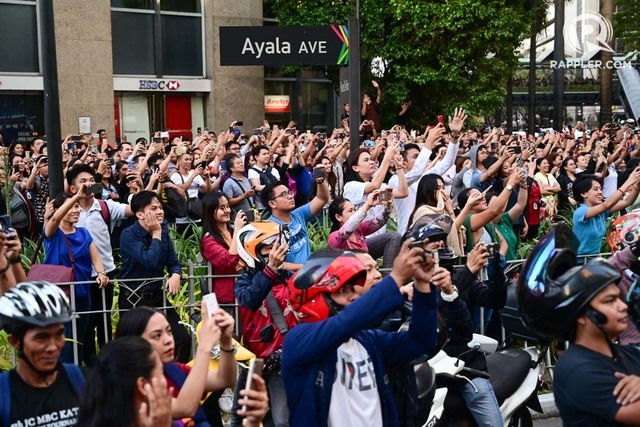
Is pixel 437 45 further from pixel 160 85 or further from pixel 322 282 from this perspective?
pixel 322 282

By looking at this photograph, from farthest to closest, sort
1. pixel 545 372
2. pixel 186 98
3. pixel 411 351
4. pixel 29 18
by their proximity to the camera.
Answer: pixel 186 98 < pixel 29 18 < pixel 545 372 < pixel 411 351

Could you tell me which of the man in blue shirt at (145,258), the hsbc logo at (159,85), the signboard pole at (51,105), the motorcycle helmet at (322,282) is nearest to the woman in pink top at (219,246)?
the man in blue shirt at (145,258)

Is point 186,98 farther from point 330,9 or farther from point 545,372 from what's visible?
point 545,372

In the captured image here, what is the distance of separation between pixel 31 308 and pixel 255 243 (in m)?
2.13

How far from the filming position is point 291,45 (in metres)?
12.0

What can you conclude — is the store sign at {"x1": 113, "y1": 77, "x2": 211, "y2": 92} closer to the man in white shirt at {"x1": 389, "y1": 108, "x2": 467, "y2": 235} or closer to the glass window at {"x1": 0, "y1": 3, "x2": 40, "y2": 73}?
the glass window at {"x1": 0, "y1": 3, "x2": 40, "y2": 73}

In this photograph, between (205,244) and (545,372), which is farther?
(545,372)

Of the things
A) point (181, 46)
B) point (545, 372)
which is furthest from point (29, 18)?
point (545, 372)

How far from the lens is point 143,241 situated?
7.70 metres

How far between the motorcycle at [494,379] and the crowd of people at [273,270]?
12cm

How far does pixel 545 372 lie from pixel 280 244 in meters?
3.87

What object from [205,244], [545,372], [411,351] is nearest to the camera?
[411,351]

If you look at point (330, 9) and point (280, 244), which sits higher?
point (330, 9)

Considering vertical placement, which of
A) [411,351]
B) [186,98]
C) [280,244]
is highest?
[186,98]
